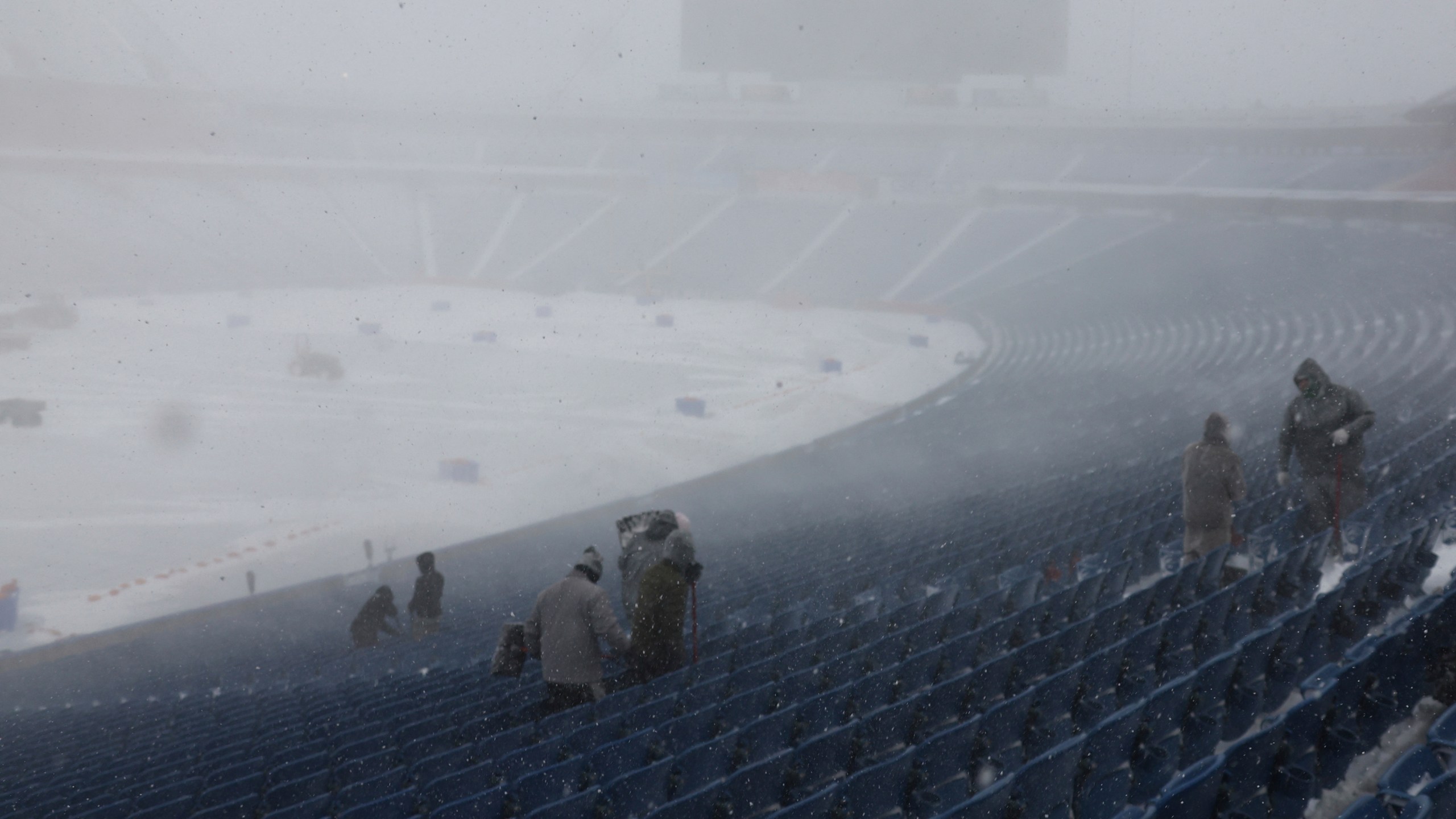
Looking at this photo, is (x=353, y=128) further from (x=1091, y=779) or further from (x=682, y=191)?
(x=1091, y=779)

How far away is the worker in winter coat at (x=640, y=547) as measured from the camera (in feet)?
20.7

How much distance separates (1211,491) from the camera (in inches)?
288

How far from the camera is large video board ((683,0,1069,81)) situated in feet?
180

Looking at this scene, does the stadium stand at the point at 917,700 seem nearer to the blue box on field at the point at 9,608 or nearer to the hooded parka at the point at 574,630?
the hooded parka at the point at 574,630

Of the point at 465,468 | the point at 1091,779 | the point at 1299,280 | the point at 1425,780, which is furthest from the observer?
the point at 1299,280

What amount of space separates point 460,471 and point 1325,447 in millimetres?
16329

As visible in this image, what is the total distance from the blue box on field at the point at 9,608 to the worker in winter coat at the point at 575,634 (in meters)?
11.8

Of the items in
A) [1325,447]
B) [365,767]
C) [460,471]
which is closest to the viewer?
[365,767]

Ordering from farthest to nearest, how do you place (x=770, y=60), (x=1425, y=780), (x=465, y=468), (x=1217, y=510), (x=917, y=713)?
(x=770, y=60) → (x=465, y=468) → (x=1217, y=510) → (x=917, y=713) → (x=1425, y=780)

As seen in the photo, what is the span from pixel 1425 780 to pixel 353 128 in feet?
226

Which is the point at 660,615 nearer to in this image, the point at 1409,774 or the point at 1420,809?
the point at 1409,774

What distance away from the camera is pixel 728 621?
26.1 ft

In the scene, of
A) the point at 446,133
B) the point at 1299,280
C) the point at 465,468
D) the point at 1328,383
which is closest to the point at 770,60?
the point at 446,133

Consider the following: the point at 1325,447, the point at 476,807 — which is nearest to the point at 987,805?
the point at 476,807
